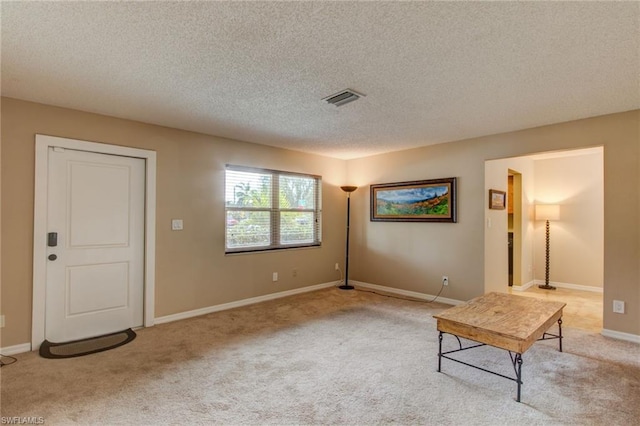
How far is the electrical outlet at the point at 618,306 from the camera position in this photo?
129 inches

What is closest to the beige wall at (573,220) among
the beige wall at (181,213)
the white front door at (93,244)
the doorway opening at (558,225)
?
the doorway opening at (558,225)

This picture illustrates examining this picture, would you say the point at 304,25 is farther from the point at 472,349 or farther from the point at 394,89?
A: the point at 472,349

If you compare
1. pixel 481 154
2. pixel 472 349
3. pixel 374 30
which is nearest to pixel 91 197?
pixel 374 30

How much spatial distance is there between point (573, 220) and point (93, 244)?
7278mm

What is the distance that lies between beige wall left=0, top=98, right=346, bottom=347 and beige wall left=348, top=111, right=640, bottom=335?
72 cm

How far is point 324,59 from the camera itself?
2.21 m

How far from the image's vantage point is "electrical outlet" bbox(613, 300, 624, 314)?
10.7ft

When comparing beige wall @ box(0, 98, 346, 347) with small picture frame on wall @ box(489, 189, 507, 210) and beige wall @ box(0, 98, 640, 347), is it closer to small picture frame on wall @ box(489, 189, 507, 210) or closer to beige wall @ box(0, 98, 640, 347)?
beige wall @ box(0, 98, 640, 347)

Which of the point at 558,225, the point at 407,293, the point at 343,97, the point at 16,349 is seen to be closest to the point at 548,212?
the point at 558,225

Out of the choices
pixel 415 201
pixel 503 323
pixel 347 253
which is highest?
pixel 415 201

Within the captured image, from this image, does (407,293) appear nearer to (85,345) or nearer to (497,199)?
(497,199)

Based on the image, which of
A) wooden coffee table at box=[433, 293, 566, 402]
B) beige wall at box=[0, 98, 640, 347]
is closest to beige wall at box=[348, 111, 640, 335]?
beige wall at box=[0, 98, 640, 347]

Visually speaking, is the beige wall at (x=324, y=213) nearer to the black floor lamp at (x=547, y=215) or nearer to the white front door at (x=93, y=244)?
the white front door at (x=93, y=244)

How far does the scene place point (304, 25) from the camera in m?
1.82
